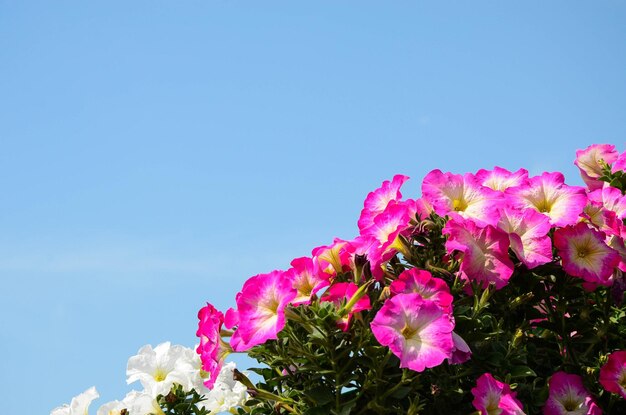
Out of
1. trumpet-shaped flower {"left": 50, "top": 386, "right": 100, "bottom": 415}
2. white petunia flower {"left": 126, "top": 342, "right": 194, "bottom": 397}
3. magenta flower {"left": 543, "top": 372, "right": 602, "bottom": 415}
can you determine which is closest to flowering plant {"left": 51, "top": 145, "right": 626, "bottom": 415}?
magenta flower {"left": 543, "top": 372, "right": 602, "bottom": 415}

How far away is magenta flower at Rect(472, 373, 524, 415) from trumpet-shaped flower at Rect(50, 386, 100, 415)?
1.75 metres

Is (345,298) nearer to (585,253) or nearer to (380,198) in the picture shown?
(380,198)

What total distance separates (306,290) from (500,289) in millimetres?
647

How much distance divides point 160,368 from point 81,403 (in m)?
0.42

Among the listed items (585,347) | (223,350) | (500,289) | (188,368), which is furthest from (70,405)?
(585,347)

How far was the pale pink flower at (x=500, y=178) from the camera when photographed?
2801 millimetres

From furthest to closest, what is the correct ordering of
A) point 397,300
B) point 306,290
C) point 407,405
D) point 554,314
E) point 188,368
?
point 188,368 < point 554,314 < point 306,290 < point 407,405 < point 397,300

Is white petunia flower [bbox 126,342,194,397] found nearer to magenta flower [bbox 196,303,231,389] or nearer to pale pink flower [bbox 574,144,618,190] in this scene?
magenta flower [bbox 196,303,231,389]

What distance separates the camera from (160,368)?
3066 millimetres

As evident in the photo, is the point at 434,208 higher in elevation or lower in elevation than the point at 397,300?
higher

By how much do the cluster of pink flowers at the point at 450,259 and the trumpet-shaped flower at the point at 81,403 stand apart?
835 millimetres

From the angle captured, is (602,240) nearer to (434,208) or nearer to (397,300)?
(434,208)

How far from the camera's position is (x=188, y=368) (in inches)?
119

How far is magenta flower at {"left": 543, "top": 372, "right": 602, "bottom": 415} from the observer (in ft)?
7.84
